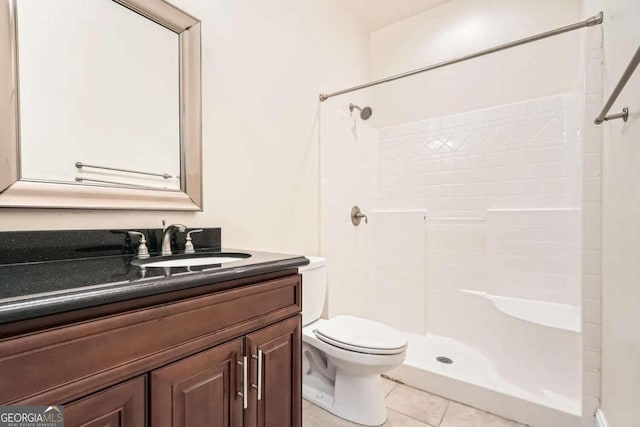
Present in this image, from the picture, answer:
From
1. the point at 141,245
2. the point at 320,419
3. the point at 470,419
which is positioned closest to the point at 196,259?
the point at 141,245

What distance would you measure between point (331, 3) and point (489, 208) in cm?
186

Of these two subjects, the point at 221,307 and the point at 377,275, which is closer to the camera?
the point at 221,307

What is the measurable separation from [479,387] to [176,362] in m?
1.66

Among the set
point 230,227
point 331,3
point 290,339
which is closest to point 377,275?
point 230,227

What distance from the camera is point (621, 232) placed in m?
1.08


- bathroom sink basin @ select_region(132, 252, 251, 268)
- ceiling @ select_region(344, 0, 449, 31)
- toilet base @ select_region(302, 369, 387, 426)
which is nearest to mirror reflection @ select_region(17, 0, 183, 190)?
bathroom sink basin @ select_region(132, 252, 251, 268)

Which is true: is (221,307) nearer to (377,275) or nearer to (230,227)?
(230,227)

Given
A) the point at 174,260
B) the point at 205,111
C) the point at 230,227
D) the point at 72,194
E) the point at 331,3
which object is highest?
the point at 331,3

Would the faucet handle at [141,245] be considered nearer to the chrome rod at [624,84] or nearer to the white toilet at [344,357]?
the white toilet at [344,357]

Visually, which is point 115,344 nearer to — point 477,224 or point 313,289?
point 313,289

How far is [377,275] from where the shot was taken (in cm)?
260

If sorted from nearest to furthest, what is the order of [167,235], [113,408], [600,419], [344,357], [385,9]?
[113,408], [167,235], [600,419], [344,357], [385,9]

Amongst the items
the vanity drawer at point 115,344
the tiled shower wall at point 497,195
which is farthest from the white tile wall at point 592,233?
the vanity drawer at point 115,344

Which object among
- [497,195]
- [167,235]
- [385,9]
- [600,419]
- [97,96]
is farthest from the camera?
[385,9]
